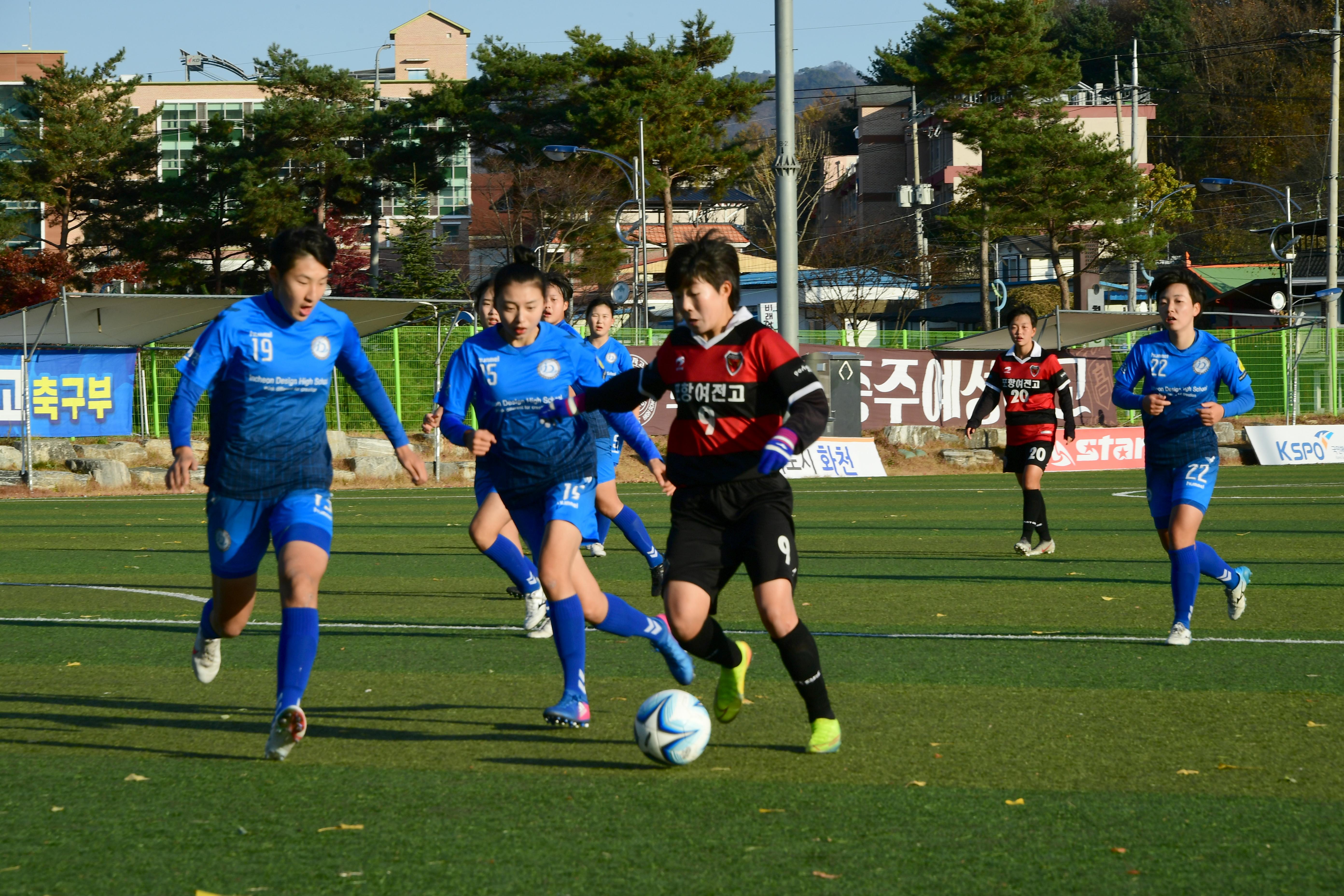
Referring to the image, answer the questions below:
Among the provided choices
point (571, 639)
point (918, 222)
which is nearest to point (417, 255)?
point (918, 222)

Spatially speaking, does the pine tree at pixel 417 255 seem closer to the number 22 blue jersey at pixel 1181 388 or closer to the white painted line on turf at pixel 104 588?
the white painted line on turf at pixel 104 588

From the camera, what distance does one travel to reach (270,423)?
5.22m

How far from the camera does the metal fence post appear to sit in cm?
2734

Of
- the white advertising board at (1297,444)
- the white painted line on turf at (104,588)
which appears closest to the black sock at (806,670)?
the white painted line on turf at (104,588)

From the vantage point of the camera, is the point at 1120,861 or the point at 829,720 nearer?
the point at 1120,861

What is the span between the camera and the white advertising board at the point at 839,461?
2472cm

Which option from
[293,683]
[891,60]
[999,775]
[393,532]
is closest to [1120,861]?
[999,775]

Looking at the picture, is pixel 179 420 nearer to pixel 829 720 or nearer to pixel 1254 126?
pixel 829 720

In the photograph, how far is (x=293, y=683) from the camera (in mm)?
4859

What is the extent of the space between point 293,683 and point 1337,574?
8.39 metres

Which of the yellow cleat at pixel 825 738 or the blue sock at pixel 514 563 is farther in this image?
the blue sock at pixel 514 563

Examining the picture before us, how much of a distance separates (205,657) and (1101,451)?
2367cm

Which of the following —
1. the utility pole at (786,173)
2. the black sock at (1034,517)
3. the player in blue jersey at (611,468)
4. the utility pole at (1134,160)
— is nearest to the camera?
the player in blue jersey at (611,468)

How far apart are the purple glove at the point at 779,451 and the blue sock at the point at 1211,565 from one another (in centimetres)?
367
